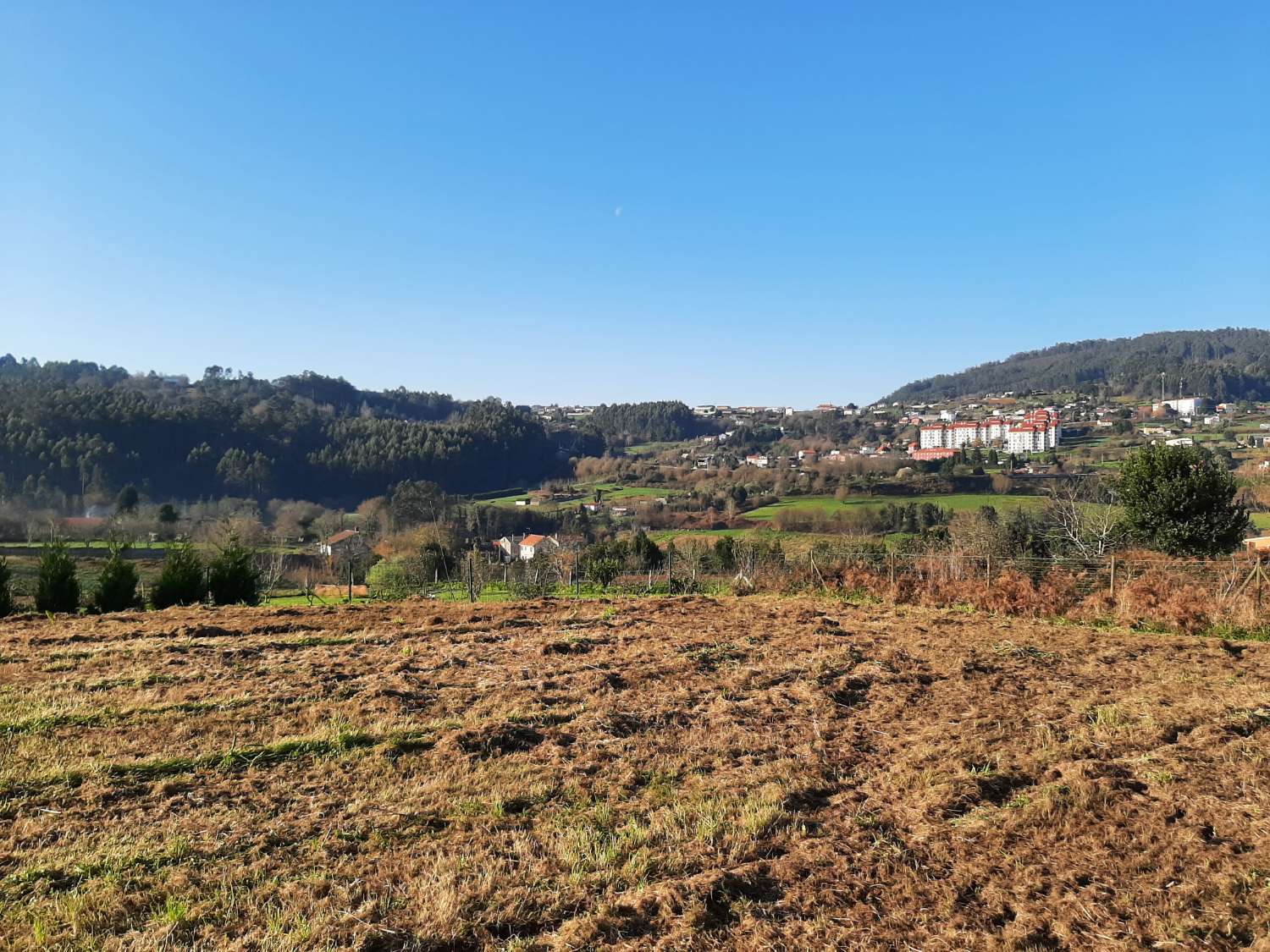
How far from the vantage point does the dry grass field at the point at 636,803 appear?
12.0ft

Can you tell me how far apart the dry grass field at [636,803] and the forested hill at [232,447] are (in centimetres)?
7594

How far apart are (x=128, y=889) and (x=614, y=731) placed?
4035 mm

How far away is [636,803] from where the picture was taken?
17.2 feet

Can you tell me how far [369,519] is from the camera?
63031 mm

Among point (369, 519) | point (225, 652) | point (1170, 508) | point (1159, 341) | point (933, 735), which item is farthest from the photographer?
point (1159, 341)

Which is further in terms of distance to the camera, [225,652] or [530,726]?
[225,652]

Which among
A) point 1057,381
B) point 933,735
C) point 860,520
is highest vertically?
point 1057,381

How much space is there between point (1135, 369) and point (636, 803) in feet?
468

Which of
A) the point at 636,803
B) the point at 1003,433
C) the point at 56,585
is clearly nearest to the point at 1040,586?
the point at 636,803

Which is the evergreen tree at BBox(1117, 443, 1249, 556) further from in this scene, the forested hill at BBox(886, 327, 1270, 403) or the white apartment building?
the forested hill at BBox(886, 327, 1270, 403)

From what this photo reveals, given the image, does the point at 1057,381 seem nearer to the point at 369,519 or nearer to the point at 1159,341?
the point at 1159,341

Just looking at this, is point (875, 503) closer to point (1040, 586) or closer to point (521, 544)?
point (521, 544)

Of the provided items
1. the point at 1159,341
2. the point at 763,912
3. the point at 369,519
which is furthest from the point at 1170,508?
the point at 1159,341

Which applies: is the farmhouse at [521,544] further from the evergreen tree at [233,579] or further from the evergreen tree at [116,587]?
the evergreen tree at [116,587]
